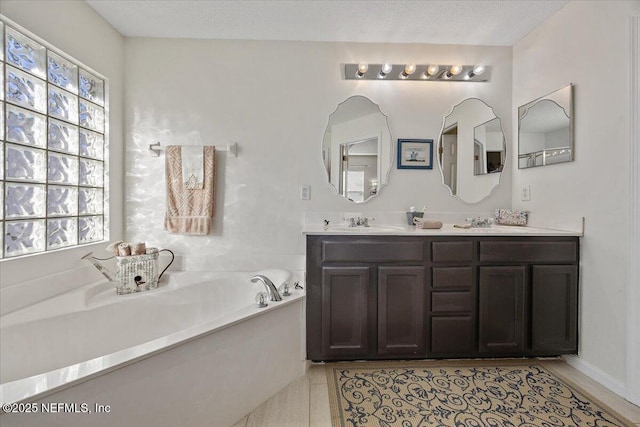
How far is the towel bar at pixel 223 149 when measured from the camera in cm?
220

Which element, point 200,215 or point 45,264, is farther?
point 200,215

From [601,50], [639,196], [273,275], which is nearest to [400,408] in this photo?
[273,275]

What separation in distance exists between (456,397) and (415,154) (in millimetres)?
1743

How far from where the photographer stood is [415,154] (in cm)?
234

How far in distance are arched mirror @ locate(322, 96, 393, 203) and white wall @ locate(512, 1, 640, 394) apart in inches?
48.3

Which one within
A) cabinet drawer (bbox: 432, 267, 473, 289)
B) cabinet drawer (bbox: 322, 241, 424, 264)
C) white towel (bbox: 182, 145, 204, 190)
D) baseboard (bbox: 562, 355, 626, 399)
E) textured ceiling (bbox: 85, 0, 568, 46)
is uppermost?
textured ceiling (bbox: 85, 0, 568, 46)

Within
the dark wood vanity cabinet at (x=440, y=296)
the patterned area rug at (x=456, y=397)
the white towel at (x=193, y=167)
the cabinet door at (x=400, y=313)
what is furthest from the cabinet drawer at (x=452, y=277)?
Answer: the white towel at (x=193, y=167)

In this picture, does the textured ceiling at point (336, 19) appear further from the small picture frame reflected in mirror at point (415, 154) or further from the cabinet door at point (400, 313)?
the cabinet door at point (400, 313)

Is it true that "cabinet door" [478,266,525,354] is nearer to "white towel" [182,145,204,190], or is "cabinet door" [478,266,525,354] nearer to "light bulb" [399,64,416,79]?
"light bulb" [399,64,416,79]

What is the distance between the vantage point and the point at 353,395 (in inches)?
62.1

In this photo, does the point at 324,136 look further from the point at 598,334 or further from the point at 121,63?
the point at 598,334

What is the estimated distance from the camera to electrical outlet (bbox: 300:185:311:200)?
2.30 m

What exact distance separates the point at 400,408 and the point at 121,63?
315 cm

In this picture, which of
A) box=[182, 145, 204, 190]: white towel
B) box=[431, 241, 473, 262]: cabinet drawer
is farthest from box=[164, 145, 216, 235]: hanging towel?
box=[431, 241, 473, 262]: cabinet drawer
